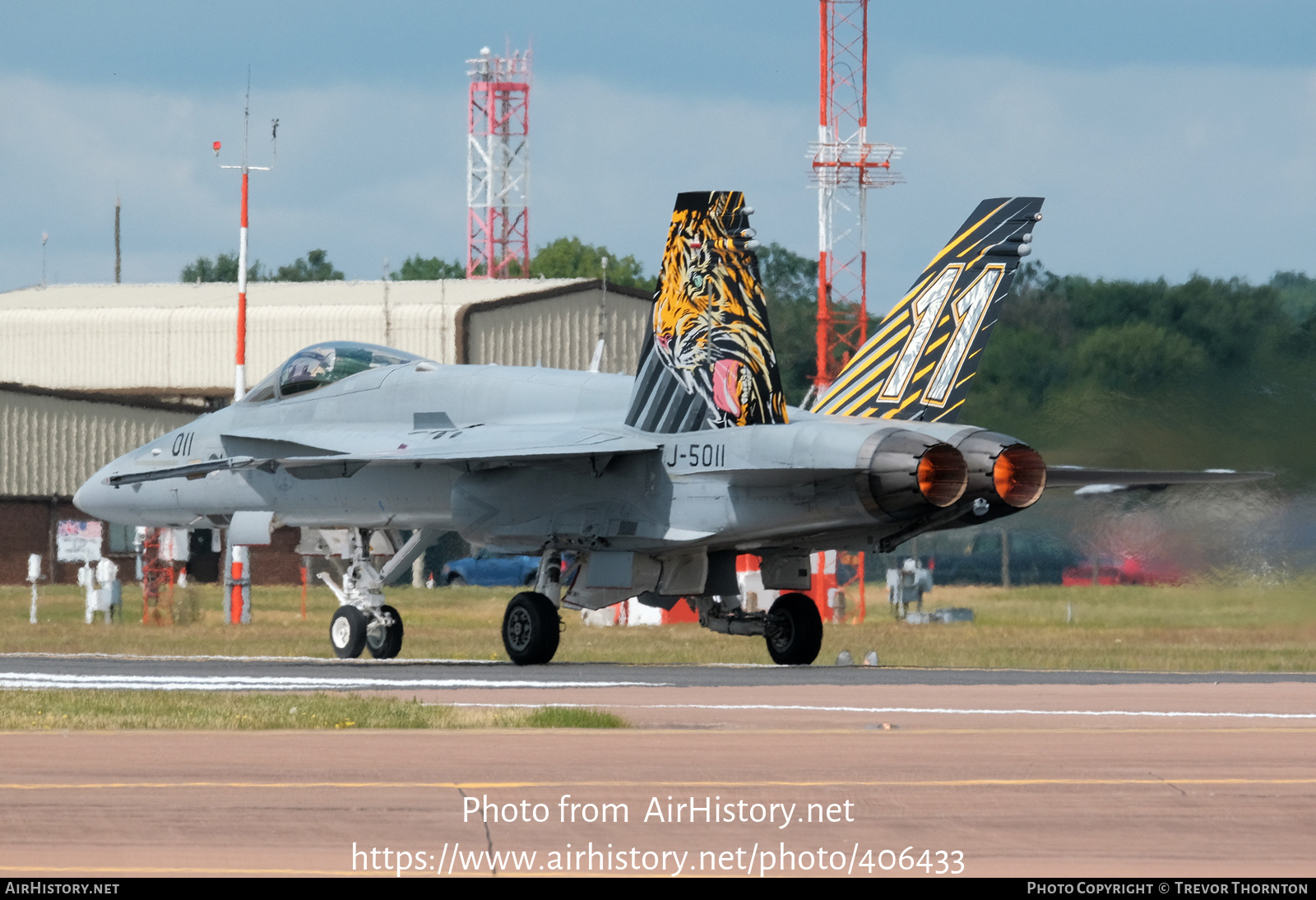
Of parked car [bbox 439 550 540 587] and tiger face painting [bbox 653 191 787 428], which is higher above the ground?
tiger face painting [bbox 653 191 787 428]

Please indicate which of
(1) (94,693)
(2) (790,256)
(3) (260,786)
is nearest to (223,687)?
(1) (94,693)

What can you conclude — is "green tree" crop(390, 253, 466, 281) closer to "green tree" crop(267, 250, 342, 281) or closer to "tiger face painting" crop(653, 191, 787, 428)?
"green tree" crop(267, 250, 342, 281)

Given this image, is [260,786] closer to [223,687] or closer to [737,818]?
[737,818]

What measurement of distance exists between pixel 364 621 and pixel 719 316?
6372 mm

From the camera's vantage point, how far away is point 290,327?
53.5m

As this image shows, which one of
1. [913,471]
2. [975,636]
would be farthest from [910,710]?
[975,636]

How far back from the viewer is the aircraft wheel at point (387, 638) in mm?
23312

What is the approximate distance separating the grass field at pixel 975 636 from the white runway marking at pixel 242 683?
5257 millimetres

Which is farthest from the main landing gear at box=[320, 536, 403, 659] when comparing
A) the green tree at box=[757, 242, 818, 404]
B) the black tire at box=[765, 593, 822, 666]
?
the green tree at box=[757, 242, 818, 404]

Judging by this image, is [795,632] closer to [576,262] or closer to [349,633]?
[349,633]

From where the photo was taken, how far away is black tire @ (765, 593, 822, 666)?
70.9 ft

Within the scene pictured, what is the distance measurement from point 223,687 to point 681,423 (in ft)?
17.7

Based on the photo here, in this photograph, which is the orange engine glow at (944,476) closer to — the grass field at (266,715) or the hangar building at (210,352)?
the grass field at (266,715)

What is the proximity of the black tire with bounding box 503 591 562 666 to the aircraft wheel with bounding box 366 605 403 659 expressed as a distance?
2.03 m
